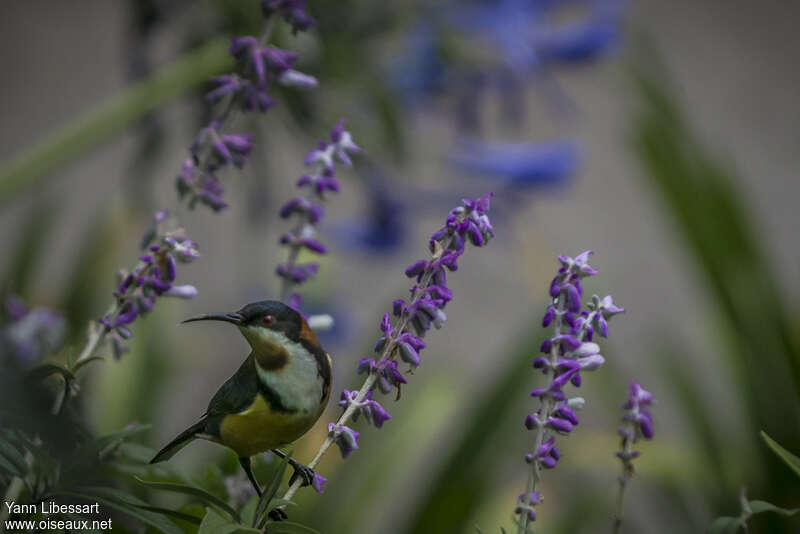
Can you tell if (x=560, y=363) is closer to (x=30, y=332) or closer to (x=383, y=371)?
(x=383, y=371)

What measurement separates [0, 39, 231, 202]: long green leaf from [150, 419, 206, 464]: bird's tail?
39cm

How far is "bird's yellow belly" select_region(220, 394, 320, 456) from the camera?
146 millimetres

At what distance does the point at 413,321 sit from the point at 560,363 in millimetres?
27

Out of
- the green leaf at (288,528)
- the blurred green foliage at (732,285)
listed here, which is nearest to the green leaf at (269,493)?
the green leaf at (288,528)

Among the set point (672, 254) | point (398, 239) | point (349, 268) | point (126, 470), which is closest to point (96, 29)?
point (349, 268)

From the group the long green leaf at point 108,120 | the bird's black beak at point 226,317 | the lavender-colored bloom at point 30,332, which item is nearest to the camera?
the bird's black beak at point 226,317

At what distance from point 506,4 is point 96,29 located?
5.08 ft

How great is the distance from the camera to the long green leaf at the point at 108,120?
0.51 metres

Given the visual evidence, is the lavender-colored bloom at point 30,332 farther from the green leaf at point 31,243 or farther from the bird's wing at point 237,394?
the green leaf at point 31,243

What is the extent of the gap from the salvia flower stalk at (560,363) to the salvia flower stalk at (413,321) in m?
0.02

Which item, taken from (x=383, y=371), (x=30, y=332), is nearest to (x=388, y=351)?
(x=383, y=371)

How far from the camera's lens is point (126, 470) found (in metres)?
0.18

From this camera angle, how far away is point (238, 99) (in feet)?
0.65

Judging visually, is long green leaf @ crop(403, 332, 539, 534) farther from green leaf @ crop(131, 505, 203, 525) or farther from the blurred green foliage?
green leaf @ crop(131, 505, 203, 525)
